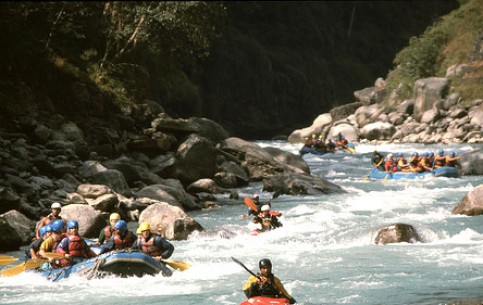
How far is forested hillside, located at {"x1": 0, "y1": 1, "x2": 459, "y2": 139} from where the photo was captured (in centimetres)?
2186

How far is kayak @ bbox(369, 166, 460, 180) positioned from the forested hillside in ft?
25.8

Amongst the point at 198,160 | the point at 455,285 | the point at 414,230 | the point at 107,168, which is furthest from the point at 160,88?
the point at 455,285

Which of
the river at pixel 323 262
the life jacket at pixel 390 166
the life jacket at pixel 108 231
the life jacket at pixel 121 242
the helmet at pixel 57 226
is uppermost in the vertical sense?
the life jacket at pixel 390 166

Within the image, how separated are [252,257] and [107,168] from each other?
7.59 meters

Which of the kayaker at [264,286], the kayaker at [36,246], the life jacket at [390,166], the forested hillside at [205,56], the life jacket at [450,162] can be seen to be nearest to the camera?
the kayaker at [264,286]

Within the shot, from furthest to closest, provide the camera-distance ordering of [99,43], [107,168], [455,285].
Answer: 1. [99,43]
2. [107,168]
3. [455,285]

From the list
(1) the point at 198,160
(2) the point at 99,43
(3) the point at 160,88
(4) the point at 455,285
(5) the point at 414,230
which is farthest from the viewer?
(3) the point at 160,88

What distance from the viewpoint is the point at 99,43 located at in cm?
2655

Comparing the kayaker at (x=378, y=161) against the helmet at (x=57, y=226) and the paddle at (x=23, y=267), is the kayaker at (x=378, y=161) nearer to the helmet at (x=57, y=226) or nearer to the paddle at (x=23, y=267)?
the helmet at (x=57, y=226)

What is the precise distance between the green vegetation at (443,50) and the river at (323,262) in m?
24.5

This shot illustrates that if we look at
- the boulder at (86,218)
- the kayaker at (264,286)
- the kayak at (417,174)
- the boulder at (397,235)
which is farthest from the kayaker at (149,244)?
the kayak at (417,174)

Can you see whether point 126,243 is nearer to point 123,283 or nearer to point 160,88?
point 123,283

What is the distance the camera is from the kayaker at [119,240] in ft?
35.3

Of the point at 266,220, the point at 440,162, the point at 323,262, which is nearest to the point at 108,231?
the point at 323,262
